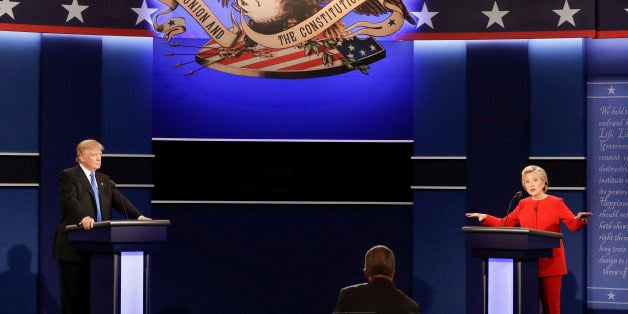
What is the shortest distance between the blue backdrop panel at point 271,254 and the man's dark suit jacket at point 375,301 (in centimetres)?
359

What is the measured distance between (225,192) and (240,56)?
1.16 meters

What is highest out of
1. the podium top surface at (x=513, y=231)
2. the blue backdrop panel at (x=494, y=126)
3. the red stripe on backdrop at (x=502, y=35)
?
the red stripe on backdrop at (x=502, y=35)

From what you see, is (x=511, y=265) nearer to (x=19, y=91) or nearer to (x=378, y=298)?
(x=378, y=298)

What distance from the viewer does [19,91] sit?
7.09m

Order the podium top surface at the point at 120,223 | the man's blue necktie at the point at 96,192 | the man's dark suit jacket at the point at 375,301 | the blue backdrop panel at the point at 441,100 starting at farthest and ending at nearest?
1. the blue backdrop panel at the point at 441,100
2. the man's blue necktie at the point at 96,192
3. the podium top surface at the point at 120,223
4. the man's dark suit jacket at the point at 375,301

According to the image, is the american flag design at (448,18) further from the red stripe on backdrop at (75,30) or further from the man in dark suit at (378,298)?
the man in dark suit at (378,298)

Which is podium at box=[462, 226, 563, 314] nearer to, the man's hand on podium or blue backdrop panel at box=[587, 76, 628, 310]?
blue backdrop panel at box=[587, 76, 628, 310]

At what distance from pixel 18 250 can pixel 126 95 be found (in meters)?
1.55

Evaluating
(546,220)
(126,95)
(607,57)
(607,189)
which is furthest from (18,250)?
(607,57)

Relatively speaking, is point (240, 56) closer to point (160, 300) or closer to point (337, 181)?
point (337, 181)

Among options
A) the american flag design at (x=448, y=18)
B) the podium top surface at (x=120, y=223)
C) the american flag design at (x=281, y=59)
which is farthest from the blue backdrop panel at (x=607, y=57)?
the podium top surface at (x=120, y=223)

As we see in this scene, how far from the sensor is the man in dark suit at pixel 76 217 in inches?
220

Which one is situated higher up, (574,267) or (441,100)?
(441,100)

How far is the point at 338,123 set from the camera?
727 cm
